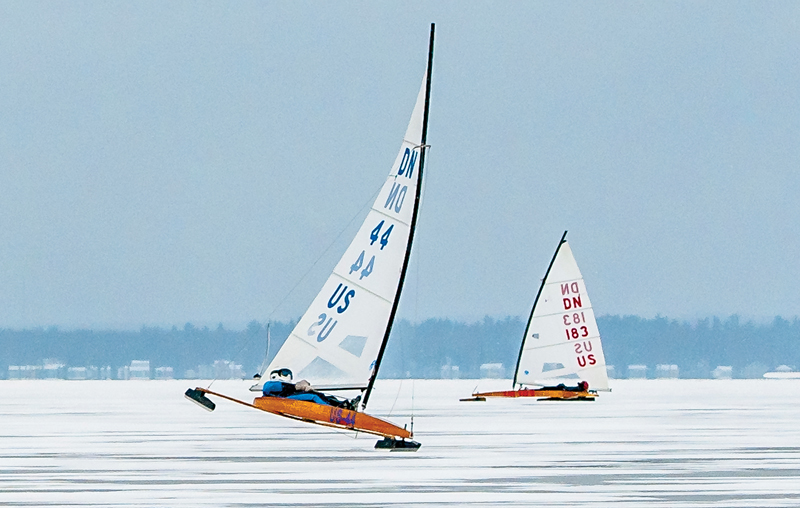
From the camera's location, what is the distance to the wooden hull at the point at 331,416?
2747 centimetres

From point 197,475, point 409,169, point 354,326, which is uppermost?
point 409,169

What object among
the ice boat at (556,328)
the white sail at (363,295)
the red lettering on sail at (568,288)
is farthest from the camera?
the red lettering on sail at (568,288)

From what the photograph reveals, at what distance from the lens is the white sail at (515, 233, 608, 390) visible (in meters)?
57.2

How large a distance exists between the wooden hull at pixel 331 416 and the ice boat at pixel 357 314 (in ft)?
0.08

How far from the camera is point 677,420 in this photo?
42.7 meters

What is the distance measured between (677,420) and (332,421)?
56.9 ft

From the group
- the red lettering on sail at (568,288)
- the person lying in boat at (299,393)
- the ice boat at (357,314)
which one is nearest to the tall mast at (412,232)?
the ice boat at (357,314)

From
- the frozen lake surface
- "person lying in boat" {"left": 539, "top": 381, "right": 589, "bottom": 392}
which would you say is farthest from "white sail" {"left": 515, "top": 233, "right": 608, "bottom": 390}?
the frozen lake surface

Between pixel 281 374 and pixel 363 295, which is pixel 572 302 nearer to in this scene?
pixel 363 295

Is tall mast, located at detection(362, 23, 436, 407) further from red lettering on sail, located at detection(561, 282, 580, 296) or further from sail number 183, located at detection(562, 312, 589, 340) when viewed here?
sail number 183, located at detection(562, 312, 589, 340)

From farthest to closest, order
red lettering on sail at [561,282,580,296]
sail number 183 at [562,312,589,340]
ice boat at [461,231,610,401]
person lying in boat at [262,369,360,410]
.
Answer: sail number 183 at [562,312,589,340] < red lettering on sail at [561,282,580,296] < ice boat at [461,231,610,401] < person lying in boat at [262,369,360,410]

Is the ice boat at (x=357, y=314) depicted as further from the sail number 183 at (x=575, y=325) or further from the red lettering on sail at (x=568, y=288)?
the sail number 183 at (x=575, y=325)

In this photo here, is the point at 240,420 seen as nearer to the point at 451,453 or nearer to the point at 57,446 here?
the point at 57,446

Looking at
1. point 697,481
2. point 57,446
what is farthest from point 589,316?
point 697,481
